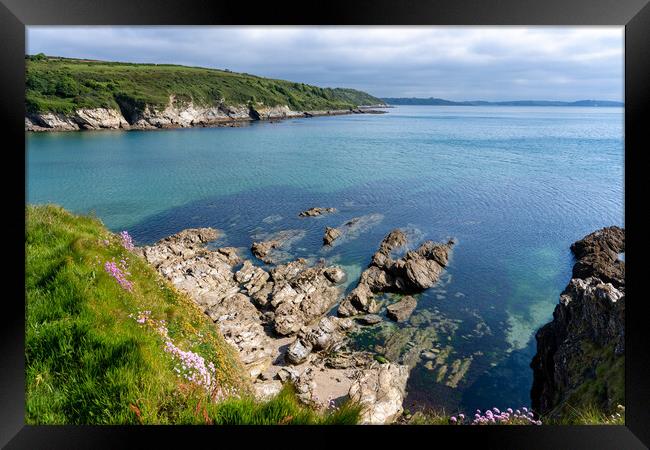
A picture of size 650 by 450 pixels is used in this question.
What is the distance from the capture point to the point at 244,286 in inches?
981

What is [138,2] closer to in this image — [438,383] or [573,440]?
[573,440]

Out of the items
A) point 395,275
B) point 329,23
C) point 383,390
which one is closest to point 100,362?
point 329,23

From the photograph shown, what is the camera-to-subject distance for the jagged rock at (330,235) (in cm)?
3297

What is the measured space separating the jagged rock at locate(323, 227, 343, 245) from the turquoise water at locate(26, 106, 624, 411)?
28.5 inches

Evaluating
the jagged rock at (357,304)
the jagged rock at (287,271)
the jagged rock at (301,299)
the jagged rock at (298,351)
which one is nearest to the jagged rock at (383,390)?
the jagged rock at (298,351)

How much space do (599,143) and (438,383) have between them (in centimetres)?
9877

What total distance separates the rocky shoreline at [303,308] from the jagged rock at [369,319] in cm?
6

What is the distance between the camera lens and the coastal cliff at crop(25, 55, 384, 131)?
→ 3829 inches

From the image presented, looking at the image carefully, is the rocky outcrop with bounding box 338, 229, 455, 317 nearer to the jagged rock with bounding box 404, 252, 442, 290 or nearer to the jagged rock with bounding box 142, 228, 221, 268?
the jagged rock with bounding box 404, 252, 442, 290

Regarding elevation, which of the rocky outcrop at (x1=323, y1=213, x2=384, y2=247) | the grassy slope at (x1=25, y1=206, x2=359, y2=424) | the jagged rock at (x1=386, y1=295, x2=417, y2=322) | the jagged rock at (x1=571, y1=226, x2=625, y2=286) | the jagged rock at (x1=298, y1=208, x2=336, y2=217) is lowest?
the jagged rock at (x1=386, y1=295, x2=417, y2=322)

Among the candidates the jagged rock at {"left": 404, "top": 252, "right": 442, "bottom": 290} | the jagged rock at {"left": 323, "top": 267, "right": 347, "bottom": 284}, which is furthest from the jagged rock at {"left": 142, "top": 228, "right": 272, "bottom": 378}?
the jagged rock at {"left": 404, "top": 252, "right": 442, "bottom": 290}

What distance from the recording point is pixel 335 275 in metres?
26.2

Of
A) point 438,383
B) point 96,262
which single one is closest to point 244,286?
point 438,383

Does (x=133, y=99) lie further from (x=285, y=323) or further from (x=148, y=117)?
(x=285, y=323)
